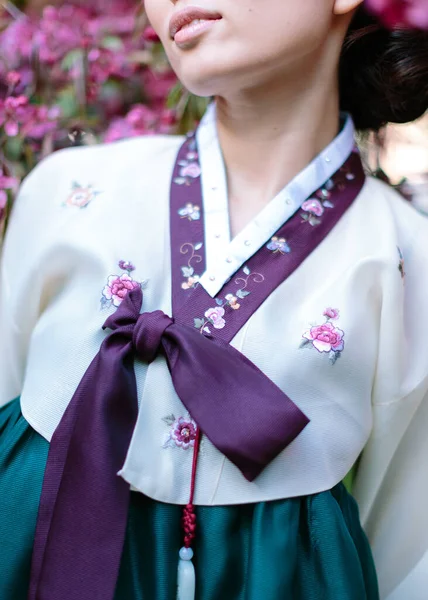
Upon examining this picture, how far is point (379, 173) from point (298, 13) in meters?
0.47

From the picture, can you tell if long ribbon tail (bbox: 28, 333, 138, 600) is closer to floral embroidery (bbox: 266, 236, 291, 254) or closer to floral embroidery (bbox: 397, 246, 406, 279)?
floral embroidery (bbox: 266, 236, 291, 254)

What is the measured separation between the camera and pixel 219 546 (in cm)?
85

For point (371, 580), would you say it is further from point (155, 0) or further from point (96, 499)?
point (155, 0)

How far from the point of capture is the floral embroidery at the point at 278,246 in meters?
0.97

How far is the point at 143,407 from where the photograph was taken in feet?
2.83

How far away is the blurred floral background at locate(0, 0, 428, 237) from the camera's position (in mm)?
1280

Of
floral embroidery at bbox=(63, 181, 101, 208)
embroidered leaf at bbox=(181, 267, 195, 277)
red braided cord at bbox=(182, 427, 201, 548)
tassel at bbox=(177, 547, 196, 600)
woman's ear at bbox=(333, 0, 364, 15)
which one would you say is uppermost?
woman's ear at bbox=(333, 0, 364, 15)

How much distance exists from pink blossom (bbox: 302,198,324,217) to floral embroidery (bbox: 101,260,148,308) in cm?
26

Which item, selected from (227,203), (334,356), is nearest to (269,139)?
(227,203)

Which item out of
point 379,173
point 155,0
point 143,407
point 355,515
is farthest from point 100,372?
point 379,173

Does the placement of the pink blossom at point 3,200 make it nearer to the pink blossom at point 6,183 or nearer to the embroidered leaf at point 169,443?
the pink blossom at point 6,183

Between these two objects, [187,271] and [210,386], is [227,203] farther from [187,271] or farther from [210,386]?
[210,386]

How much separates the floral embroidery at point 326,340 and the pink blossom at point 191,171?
303 mm

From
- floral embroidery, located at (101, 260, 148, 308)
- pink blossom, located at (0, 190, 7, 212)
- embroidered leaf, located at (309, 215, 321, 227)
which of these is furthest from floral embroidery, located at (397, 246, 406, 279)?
pink blossom, located at (0, 190, 7, 212)
